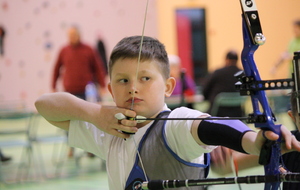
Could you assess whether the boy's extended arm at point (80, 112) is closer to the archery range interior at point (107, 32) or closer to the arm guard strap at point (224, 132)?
the arm guard strap at point (224, 132)

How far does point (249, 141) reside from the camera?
41.3 inches

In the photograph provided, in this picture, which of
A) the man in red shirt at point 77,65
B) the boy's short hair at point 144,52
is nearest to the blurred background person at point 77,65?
the man in red shirt at point 77,65

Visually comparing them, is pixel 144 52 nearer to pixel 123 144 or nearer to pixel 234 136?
pixel 123 144

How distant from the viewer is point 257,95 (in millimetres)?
1055

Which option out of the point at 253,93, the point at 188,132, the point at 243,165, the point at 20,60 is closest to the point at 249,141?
the point at 253,93

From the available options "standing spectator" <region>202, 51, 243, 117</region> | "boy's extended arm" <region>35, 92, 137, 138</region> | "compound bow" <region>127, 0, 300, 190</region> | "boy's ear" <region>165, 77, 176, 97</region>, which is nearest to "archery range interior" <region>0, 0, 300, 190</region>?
"standing spectator" <region>202, 51, 243, 117</region>

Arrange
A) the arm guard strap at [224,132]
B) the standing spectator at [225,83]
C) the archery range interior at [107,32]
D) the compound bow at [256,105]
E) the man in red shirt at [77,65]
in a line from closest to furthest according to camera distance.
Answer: the compound bow at [256,105] → the arm guard strap at [224,132] → the standing spectator at [225,83] → the man in red shirt at [77,65] → the archery range interior at [107,32]

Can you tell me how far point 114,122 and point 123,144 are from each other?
15 centimetres

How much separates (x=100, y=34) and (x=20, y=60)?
1.71 m

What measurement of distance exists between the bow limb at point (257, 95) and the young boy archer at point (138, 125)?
0.56 feet

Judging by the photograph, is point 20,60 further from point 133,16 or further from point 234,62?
point 234,62

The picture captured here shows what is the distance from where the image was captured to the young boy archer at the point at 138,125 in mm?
1315

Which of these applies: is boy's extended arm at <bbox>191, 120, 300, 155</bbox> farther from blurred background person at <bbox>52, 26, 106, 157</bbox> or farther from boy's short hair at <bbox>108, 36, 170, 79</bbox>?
blurred background person at <bbox>52, 26, 106, 157</bbox>

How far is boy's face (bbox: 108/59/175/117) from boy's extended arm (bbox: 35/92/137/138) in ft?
0.19
